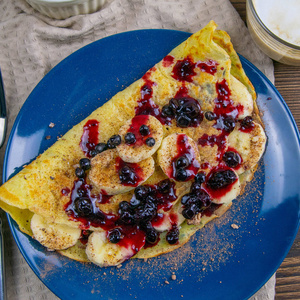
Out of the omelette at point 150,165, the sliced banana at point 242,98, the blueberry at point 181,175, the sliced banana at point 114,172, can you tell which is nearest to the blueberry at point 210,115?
the omelette at point 150,165

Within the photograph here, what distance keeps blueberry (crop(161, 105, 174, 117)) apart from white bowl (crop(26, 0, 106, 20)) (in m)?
1.61

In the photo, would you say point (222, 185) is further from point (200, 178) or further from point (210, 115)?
point (210, 115)

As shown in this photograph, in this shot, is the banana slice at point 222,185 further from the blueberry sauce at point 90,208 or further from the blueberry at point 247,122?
the blueberry sauce at point 90,208

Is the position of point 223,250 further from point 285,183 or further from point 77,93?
point 77,93

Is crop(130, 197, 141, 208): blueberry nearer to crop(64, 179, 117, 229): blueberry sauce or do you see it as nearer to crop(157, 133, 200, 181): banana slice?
crop(64, 179, 117, 229): blueberry sauce

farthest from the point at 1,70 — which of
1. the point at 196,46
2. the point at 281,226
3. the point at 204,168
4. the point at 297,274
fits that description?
the point at 297,274

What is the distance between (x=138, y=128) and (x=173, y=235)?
1227mm

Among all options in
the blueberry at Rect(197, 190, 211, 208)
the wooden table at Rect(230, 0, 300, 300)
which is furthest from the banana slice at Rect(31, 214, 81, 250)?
the wooden table at Rect(230, 0, 300, 300)

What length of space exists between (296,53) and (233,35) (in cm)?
79

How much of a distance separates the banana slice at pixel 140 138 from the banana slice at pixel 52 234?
102cm

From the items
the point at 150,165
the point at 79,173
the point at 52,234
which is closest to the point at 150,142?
the point at 150,165

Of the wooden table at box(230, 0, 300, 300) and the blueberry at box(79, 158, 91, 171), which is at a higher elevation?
the blueberry at box(79, 158, 91, 171)

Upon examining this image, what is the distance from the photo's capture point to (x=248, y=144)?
365 centimetres

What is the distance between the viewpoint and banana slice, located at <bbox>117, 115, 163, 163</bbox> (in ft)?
10.7
